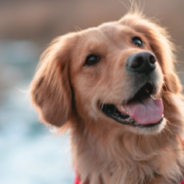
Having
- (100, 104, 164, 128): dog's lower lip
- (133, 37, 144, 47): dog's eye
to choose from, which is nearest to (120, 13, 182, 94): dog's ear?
(133, 37, 144, 47): dog's eye

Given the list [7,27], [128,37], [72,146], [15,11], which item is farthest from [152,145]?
[15,11]

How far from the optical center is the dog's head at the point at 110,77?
2.29 m

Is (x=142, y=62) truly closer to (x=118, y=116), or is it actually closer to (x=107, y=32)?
(x=118, y=116)

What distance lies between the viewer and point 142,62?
2.18 meters

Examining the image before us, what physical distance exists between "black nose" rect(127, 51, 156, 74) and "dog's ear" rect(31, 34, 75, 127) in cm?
87

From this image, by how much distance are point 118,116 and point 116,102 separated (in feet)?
0.51

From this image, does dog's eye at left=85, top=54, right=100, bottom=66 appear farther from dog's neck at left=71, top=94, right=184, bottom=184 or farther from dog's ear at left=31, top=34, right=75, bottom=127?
dog's neck at left=71, top=94, right=184, bottom=184

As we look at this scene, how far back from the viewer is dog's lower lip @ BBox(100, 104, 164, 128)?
2.32 meters

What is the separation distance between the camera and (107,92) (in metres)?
2.46

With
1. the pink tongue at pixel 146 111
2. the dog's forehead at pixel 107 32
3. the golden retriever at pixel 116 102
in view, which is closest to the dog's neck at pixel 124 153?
the golden retriever at pixel 116 102

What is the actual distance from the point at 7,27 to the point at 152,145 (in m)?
14.0

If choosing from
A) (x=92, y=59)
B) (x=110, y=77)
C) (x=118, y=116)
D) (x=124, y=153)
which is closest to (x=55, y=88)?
(x=92, y=59)

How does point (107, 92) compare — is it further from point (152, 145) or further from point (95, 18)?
point (95, 18)

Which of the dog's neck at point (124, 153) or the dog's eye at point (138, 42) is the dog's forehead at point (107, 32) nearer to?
the dog's eye at point (138, 42)
